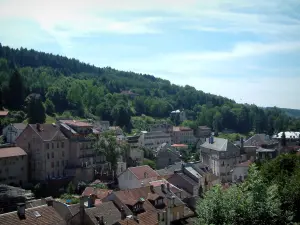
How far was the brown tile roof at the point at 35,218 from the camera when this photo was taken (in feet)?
96.2

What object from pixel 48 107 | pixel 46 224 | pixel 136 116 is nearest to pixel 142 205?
pixel 46 224

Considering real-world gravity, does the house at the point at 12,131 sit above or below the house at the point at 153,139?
above

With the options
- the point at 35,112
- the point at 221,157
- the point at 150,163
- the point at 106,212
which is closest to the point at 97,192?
the point at 106,212

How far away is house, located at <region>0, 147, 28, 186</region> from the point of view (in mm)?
54875

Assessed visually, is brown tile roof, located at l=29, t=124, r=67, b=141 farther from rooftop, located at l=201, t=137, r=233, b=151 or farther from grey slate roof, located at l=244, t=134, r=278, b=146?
grey slate roof, located at l=244, t=134, r=278, b=146

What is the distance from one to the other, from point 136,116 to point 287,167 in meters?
113

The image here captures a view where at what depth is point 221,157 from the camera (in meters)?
79.3

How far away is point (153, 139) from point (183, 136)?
83.7 feet

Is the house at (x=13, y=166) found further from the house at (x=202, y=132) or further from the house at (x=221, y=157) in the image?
the house at (x=202, y=132)

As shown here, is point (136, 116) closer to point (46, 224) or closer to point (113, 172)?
point (113, 172)

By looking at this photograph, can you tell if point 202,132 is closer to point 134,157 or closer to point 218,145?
point 218,145

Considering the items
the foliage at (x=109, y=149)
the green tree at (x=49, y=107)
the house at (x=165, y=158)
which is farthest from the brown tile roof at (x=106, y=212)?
the green tree at (x=49, y=107)

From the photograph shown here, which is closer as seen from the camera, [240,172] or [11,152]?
[11,152]

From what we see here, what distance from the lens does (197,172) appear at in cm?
5850
